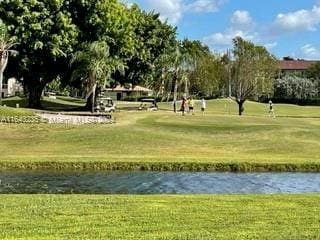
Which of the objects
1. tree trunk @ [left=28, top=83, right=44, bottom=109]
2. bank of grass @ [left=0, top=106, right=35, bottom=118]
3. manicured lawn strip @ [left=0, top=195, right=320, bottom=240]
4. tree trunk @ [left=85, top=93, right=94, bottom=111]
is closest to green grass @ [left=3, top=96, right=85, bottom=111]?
tree trunk @ [left=28, top=83, right=44, bottom=109]

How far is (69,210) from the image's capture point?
1290cm

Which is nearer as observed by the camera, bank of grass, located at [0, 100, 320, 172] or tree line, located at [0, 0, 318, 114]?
bank of grass, located at [0, 100, 320, 172]

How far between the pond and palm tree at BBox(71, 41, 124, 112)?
1462 inches

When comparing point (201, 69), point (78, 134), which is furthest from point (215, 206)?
point (201, 69)

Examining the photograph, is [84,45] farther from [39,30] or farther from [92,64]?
[39,30]

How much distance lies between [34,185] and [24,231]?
10.5m

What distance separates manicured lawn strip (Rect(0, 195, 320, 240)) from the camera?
10547mm

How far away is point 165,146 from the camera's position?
35250 millimetres

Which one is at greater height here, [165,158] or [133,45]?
[133,45]

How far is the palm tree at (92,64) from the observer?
61.2 metres

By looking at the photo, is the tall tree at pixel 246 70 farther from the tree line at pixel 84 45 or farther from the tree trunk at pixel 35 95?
the tree trunk at pixel 35 95

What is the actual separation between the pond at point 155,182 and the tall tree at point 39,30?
37.4 meters

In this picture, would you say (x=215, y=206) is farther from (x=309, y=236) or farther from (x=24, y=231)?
(x=24, y=231)

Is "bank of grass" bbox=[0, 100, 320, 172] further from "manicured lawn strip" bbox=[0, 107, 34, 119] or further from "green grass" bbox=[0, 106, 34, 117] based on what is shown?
"green grass" bbox=[0, 106, 34, 117]
